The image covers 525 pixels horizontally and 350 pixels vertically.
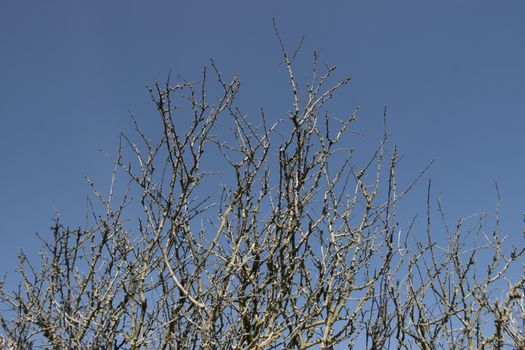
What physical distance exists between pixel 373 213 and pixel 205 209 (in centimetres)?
126

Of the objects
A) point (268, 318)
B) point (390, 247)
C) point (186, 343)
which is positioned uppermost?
point (390, 247)

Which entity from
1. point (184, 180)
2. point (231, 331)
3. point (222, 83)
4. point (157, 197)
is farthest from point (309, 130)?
point (231, 331)

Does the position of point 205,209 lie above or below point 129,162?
below

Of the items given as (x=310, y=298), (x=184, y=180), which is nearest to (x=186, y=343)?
(x=310, y=298)

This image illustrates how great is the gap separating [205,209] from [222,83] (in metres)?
0.89

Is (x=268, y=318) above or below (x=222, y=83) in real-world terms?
below

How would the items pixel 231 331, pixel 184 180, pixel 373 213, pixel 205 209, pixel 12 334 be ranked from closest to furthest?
pixel 231 331 < pixel 184 180 < pixel 205 209 < pixel 373 213 < pixel 12 334

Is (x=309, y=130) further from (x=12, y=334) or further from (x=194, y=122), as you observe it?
(x=12, y=334)

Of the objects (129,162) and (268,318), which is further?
(129,162)

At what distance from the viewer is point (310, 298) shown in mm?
2910

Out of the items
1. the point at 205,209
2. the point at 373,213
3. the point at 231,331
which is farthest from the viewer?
the point at 373,213

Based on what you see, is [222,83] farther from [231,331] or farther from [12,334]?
[12,334]

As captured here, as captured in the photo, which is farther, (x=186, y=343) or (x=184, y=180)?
(x=184, y=180)

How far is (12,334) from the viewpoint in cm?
432
